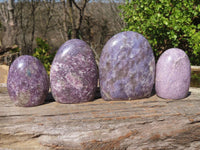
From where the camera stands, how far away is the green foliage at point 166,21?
359 cm

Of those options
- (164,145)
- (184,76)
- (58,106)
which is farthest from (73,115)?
(184,76)

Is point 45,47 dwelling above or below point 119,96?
above

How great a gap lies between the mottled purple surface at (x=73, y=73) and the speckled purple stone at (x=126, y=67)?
161 millimetres

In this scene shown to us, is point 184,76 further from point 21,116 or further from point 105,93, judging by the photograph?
point 21,116

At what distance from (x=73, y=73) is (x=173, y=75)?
1.00 m

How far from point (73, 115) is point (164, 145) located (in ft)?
2.75

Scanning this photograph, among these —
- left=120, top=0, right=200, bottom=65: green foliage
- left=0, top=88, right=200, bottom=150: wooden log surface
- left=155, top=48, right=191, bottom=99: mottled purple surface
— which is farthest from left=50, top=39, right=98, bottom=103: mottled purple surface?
left=120, top=0, right=200, bottom=65: green foliage

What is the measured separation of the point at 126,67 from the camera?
1976 millimetres

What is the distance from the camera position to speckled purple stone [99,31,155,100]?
1.97 metres

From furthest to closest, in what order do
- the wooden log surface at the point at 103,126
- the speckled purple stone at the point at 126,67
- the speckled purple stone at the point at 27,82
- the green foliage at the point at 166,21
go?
1. the green foliage at the point at 166,21
2. the speckled purple stone at the point at 126,67
3. the speckled purple stone at the point at 27,82
4. the wooden log surface at the point at 103,126

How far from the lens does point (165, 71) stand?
80.9 inches

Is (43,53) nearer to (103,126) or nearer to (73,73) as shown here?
(73,73)

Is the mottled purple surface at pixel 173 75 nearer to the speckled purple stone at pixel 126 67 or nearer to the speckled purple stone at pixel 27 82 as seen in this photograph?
the speckled purple stone at pixel 126 67

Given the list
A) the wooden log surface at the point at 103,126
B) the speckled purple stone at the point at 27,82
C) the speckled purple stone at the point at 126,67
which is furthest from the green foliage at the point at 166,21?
the speckled purple stone at the point at 27,82
